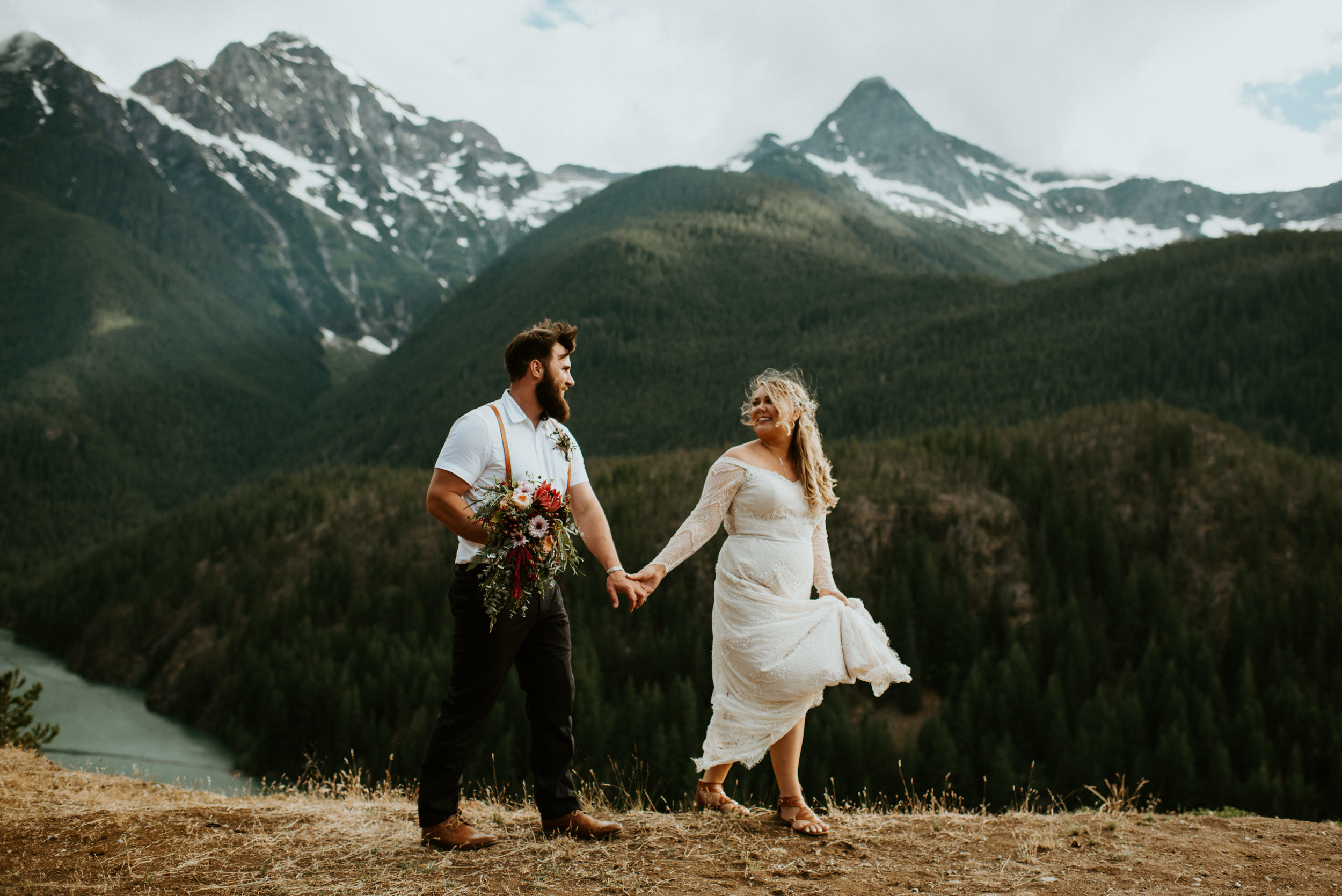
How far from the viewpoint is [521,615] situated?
19.2ft

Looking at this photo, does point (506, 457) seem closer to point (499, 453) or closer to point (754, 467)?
point (499, 453)

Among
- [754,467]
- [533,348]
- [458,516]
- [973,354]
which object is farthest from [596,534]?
[973,354]

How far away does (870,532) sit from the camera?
7206 cm

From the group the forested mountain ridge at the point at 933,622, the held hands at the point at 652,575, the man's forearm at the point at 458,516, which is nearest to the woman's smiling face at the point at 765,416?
the held hands at the point at 652,575

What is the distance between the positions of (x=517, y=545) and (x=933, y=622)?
2498 inches

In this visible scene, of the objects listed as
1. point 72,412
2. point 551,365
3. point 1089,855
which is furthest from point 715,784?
point 72,412

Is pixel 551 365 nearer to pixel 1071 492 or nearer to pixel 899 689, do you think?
pixel 899 689

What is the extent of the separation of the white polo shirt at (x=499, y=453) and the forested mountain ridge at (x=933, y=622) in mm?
39919

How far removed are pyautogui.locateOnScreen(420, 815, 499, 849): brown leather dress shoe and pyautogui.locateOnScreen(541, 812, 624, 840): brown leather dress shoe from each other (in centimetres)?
41

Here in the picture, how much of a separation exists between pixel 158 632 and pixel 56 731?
7322 centimetres

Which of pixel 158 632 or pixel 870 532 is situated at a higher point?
pixel 870 532

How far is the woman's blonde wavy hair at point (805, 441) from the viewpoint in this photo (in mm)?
A: 6504

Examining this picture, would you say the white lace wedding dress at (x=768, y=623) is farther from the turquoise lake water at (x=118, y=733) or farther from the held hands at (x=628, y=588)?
the turquoise lake water at (x=118, y=733)

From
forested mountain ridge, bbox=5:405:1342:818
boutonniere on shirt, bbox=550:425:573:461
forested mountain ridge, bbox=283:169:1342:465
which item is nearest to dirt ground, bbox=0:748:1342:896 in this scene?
boutonniere on shirt, bbox=550:425:573:461
